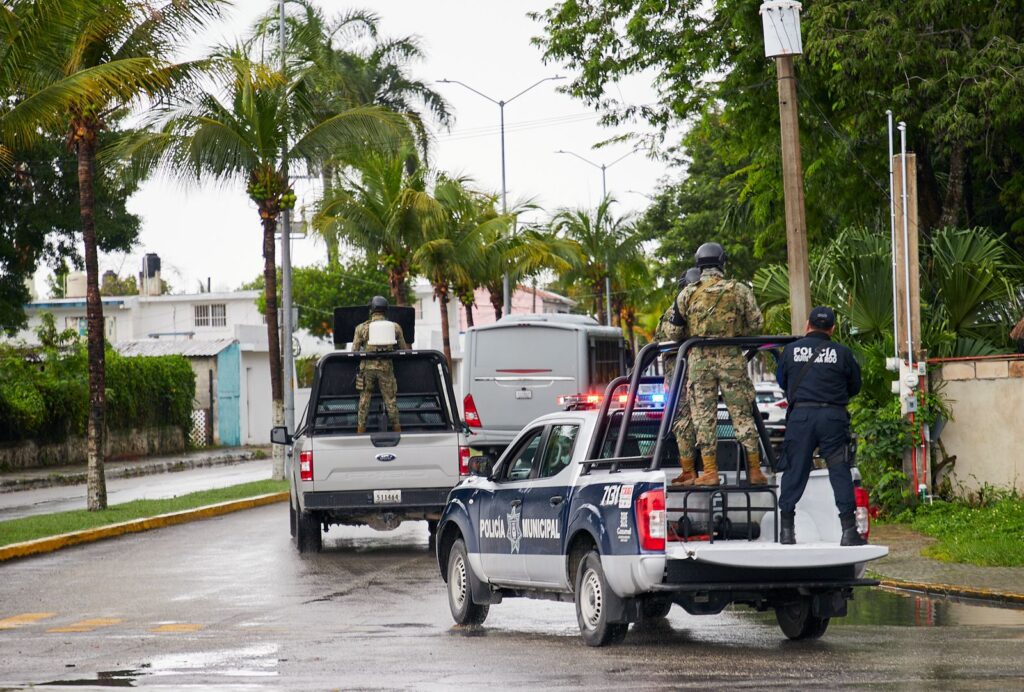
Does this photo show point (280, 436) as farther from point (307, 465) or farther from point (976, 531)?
point (976, 531)

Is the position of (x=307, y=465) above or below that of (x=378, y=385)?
below

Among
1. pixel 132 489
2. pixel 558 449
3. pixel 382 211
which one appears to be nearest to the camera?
pixel 558 449

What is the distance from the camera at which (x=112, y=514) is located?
2134 centimetres

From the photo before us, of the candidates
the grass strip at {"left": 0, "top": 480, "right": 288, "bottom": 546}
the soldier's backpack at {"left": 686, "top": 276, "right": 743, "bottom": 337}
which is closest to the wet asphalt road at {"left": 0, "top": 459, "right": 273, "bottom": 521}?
the grass strip at {"left": 0, "top": 480, "right": 288, "bottom": 546}

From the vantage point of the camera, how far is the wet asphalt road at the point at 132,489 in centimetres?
2489

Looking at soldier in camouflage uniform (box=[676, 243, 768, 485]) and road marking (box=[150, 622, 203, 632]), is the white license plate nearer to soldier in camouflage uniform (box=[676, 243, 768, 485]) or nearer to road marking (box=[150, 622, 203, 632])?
road marking (box=[150, 622, 203, 632])

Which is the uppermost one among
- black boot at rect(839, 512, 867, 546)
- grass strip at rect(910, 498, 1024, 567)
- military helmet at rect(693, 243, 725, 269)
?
military helmet at rect(693, 243, 725, 269)

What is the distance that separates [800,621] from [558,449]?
1.99 metres

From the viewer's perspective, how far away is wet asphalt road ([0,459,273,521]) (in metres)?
24.9

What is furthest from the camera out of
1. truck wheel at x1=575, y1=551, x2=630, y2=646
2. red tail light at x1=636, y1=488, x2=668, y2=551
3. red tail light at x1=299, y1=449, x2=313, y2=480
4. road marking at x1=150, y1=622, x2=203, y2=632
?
red tail light at x1=299, y1=449, x2=313, y2=480

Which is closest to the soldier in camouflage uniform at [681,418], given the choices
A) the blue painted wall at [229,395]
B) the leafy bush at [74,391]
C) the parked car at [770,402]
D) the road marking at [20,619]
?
the road marking at [20,619]

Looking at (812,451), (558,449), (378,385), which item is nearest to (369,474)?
(378,385)

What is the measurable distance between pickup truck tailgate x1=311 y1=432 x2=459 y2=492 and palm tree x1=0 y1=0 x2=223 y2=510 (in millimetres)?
5904

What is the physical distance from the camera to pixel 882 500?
1777 cm
